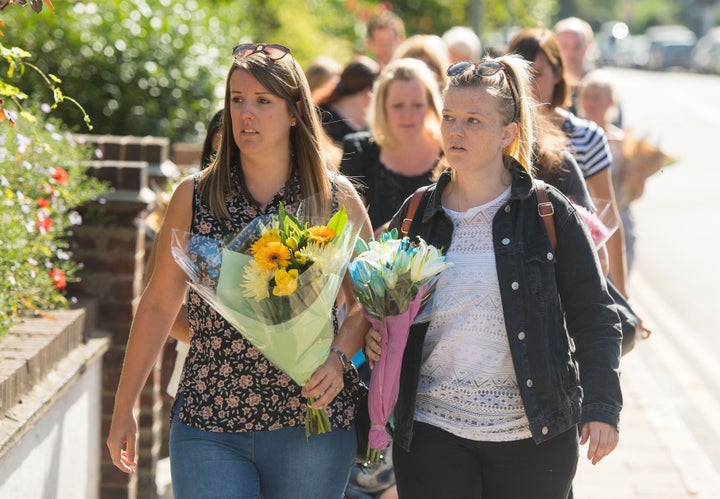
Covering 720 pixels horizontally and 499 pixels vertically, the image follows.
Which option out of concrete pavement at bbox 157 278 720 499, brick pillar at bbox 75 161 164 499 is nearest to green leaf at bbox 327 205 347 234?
brick pillar at bbox 75 161 164 499

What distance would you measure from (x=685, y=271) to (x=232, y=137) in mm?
9980

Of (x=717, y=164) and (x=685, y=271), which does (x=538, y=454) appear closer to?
A: (x=685, y=271)

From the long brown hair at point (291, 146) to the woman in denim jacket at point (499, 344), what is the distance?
14.3 inches

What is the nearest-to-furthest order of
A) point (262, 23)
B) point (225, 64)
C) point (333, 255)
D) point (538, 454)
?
point (333, 255) < point (538, 454) < point (225, 64) < point (262, 23)

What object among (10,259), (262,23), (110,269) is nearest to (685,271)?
(262,23)

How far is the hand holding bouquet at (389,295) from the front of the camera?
338cm

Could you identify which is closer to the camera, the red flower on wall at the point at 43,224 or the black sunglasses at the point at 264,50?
the black sunglasses at the point at 264,50

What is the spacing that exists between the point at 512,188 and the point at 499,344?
48 centimetres

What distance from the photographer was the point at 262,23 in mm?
15391

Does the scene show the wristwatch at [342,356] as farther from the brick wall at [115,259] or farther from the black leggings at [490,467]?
the brick wall at [115,259]

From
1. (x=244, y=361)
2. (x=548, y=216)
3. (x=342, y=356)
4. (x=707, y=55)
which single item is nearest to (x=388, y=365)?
(x=342, y=356)

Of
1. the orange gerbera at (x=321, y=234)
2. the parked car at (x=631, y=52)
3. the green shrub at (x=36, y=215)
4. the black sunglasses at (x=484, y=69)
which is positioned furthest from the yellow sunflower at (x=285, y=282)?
the parked car at (x=631, y=52)

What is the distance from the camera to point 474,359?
3516 mm

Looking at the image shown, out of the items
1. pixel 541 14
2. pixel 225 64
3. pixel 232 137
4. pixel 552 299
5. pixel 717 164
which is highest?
pixel 232 137
